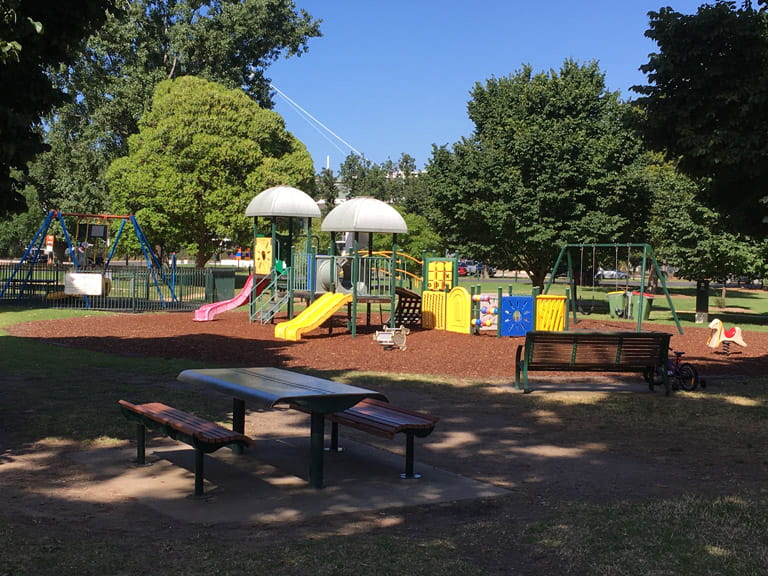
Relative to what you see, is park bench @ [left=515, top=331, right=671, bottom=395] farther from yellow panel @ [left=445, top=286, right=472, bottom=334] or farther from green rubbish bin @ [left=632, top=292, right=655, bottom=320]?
green rubbish bin @ [left=632, top=292, right=655, bottom=320]

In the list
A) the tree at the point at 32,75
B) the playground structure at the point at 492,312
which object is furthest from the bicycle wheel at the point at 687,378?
the tree at the point at 32,75

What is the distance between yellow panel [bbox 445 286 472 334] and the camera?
73.9 ft

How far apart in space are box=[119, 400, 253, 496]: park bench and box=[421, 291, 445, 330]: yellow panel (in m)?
16.3

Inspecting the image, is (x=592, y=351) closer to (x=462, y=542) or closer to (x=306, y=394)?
(x=306, y=394)

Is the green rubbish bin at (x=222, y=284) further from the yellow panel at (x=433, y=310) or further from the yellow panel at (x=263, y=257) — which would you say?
the yellow panel at (x=433, y=310)

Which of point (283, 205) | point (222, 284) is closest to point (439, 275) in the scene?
point (283, 205)

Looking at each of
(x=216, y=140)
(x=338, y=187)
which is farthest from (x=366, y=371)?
(x=338, y=187)

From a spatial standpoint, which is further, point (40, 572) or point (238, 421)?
point (238, 421)

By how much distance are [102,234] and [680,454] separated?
27.1 meters

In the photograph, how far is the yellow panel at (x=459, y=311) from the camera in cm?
2252

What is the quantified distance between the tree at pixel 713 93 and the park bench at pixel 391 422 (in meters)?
7.53

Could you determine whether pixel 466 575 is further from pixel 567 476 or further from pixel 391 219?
pixel 391 219

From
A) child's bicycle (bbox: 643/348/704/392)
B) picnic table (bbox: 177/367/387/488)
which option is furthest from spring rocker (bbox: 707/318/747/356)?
picnic table (bbox: 177/367/387/488)

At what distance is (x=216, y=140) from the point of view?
41.5 m
